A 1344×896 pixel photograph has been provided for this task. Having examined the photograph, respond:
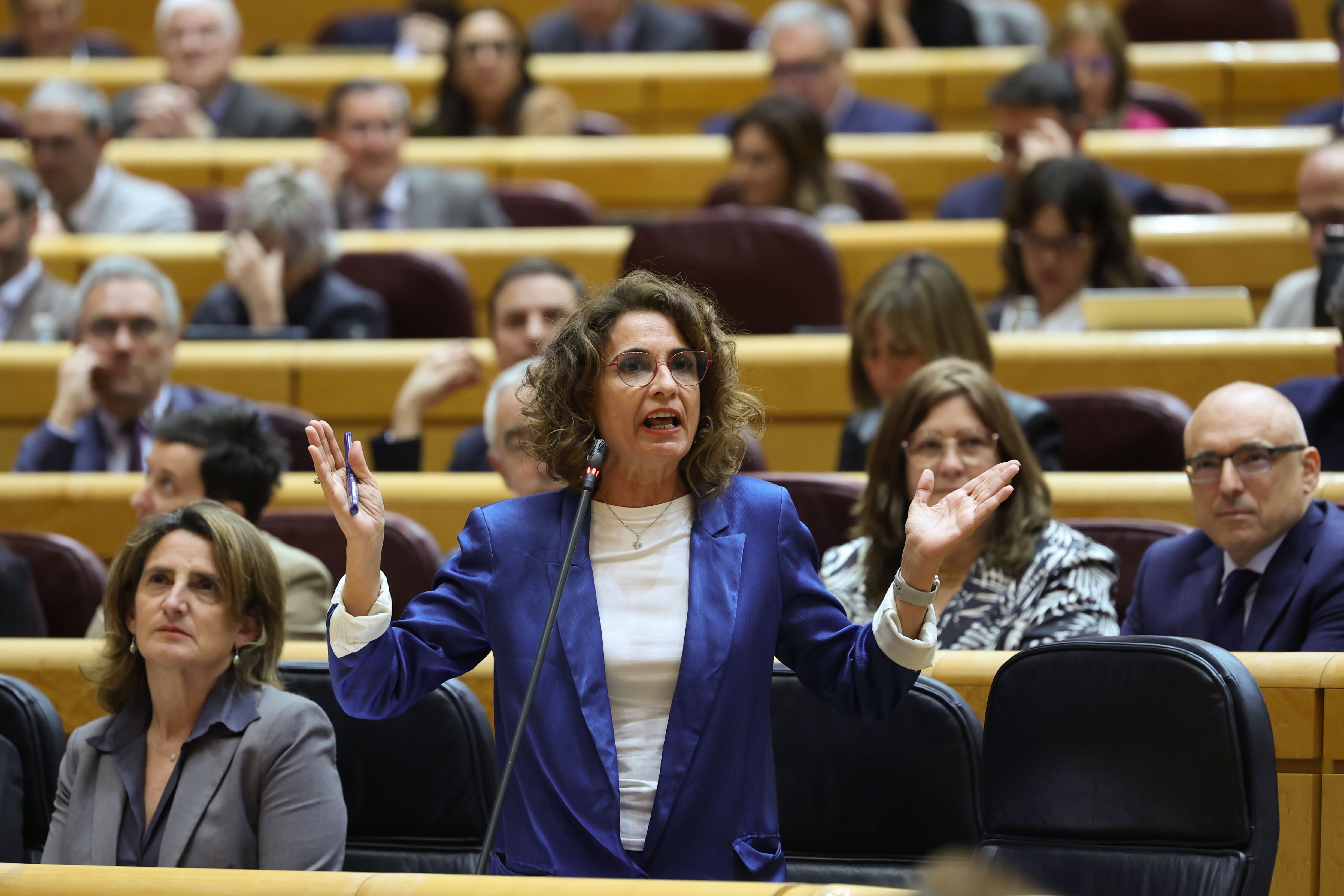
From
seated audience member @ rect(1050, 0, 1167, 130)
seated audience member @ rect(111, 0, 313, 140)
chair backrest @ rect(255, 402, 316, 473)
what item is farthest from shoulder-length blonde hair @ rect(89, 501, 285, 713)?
seated audience member @ rect(111, 0, 313, 140)

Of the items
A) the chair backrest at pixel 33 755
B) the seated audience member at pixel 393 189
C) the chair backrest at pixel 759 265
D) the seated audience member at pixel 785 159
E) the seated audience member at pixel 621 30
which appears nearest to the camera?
the chair backrest at pixel 33 755

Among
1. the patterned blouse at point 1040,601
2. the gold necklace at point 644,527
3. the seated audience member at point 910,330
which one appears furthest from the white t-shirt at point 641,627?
the seated audience member at point 910,330

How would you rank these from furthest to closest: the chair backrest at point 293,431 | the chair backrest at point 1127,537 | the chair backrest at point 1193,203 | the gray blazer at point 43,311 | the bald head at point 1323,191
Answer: the chair backrest at point 1193,203 < the gray blazer at point 43,311 < the bald head at point 1323,191 < the chair backrest at point 293,431 < the chair backrest at point 1127,537

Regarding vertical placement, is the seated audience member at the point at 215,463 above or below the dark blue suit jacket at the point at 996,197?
below

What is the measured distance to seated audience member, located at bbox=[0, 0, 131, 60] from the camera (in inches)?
153

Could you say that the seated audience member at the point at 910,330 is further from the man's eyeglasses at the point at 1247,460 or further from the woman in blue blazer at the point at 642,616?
the woman in blue blazer at the point at 642,616

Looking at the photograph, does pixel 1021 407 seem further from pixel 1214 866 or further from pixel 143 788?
pixel 143 788

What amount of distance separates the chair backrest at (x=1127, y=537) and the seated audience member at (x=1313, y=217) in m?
0.65

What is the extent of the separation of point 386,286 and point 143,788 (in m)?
1.35

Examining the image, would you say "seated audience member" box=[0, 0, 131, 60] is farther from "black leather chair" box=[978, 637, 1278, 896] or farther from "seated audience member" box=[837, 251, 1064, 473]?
"black leather chair" box=[978, 637, 1278, 896]

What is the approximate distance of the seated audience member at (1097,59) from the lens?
2.95 meters

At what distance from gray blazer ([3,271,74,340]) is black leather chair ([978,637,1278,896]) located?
1.74 metres

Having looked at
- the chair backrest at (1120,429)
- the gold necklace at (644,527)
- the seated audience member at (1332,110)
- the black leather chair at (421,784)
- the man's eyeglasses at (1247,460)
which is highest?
the seated audience member at (1332,110)

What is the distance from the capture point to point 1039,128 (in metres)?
2.56
